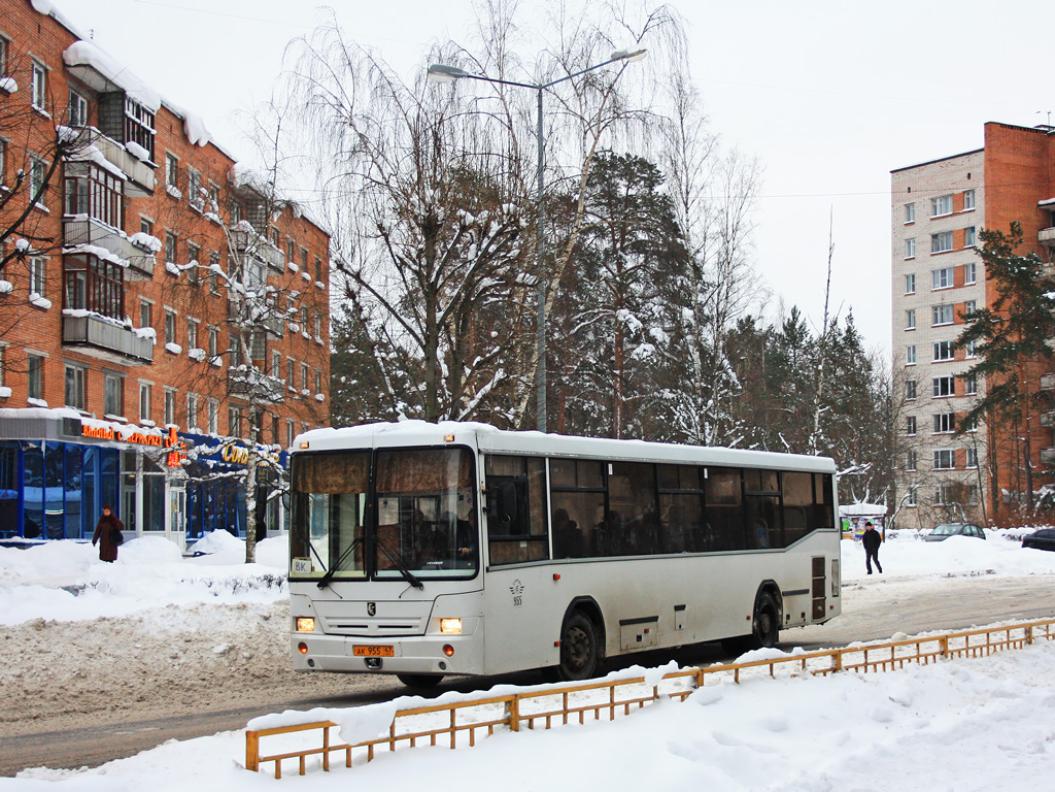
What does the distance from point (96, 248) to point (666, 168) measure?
17.2m

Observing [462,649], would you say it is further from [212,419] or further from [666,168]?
[212,419]

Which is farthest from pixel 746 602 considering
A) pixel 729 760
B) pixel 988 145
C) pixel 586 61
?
pixel 988 145

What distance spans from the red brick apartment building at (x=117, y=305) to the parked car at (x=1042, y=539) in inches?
1191

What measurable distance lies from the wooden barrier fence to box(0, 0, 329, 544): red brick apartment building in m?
18.5

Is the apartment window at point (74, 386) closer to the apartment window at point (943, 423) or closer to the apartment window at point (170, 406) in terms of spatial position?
the apartment window at point (170, 406)

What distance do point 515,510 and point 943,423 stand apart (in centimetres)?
8294

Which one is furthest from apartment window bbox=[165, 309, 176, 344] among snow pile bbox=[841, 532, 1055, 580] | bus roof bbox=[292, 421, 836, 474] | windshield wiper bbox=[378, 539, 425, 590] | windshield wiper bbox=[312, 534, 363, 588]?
windshield wiper bbox=[378, 539, 425, 590]

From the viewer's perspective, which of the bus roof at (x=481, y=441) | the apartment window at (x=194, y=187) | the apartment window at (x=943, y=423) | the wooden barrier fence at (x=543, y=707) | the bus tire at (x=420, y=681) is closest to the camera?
the wooden barrier fence at (x=543, y=707)

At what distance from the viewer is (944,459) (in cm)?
9212

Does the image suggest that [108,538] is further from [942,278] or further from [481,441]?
[942,278]

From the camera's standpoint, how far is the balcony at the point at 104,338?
42.4 metres

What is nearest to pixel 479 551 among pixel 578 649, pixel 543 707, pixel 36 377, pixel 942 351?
pixel 578 649

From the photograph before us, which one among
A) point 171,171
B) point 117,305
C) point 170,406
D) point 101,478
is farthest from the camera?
point 170,406

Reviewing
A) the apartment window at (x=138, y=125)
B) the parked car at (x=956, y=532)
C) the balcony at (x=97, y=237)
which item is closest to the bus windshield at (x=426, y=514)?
the balcony at (x=97, y=237)
